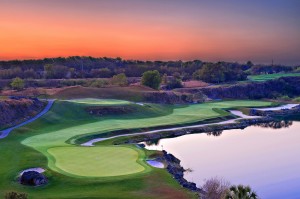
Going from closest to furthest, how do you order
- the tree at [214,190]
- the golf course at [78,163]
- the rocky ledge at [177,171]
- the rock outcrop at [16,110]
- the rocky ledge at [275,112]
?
the tree at [214,190]
the golf course at [78,163]
the rocky ledge at [177,171]
the rock outcrop at [16,110]
the rocky ledge at [275,112]

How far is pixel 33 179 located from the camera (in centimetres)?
3678

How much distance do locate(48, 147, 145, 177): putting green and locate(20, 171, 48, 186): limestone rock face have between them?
3.25 meters

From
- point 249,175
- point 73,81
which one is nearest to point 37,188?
point 249,175

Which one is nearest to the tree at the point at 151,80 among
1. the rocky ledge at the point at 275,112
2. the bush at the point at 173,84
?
the bush at the point at 173,84

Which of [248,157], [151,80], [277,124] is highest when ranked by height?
[151,80]

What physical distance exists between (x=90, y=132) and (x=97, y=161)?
26.0 metres

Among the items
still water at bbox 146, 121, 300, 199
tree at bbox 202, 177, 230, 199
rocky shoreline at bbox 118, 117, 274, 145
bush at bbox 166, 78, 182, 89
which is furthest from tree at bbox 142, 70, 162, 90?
tree at bbox 202, 177, 230, 199

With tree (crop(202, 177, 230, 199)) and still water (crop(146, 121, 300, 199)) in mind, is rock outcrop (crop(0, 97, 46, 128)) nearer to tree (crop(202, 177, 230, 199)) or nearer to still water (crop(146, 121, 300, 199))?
still water (crop(146, 121, 300, 199))

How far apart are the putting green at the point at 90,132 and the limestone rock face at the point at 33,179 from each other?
8.60ft

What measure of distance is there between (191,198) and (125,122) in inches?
2071

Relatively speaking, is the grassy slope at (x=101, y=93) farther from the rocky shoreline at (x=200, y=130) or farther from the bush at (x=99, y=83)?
the rocky shoreline at (x=200, y=130)

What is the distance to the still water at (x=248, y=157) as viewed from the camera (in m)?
42.4

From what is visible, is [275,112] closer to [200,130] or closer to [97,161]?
[200,130]

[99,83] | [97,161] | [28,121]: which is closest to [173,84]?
[99,83]
